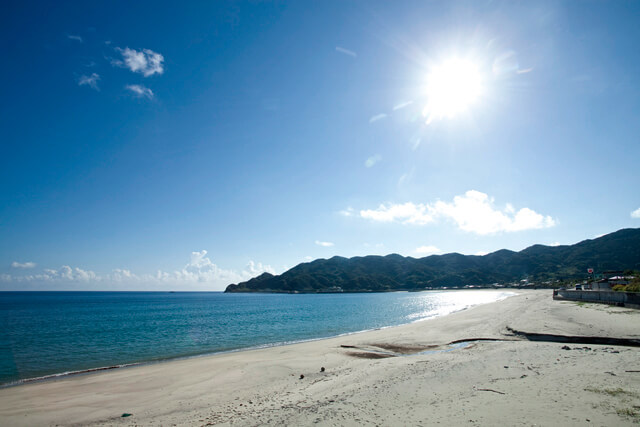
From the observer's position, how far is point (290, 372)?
16.3m

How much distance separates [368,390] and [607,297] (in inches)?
1596

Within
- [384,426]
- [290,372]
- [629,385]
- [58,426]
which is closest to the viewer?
[384,426]

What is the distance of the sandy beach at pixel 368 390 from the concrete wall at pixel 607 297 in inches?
470

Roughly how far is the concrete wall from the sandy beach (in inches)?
470

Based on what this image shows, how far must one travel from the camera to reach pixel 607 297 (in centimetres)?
3534

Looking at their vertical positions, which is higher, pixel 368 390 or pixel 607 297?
pixel 368 390

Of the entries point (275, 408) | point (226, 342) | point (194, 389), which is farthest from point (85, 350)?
point (275, 408)

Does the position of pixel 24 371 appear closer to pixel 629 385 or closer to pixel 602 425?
pixel 602 425

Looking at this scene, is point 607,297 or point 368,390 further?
point 607,297

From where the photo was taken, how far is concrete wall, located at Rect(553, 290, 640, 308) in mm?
29156

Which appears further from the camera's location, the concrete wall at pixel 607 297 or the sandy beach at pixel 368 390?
the concrete wall at pixel 607 297

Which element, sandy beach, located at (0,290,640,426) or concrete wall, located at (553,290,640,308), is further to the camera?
concrete wall, located at (553,290,640,308)

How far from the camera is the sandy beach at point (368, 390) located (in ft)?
28.1

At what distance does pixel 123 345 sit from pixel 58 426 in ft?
70.9
